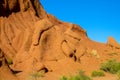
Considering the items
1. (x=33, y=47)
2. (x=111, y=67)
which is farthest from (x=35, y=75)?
(x=111, y=67)

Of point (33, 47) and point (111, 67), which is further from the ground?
point (33, 47)

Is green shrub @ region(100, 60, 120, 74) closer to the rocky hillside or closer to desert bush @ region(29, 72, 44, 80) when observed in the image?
the rocky hillside

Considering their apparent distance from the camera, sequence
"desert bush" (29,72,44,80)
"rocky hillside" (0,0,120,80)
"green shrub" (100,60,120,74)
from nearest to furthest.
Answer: "desert bush" (29,72,44,80) → "rocky hillside" (0,0,120,80) → "green shrub" (100,60,120,74)

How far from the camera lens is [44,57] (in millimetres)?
30922

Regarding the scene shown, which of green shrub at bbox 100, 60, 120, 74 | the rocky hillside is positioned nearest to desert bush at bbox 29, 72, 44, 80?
the rocky hillside

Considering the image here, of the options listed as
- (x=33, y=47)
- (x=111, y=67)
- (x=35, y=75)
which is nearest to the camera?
(x=35, y=75)

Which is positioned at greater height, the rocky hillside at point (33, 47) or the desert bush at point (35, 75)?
the rocky hillside at point (33, 47)

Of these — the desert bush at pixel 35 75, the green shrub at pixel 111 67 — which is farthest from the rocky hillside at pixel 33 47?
the green shrub at pixel 111 67

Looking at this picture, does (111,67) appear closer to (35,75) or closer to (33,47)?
(33,47)

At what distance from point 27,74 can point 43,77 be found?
1326 millimetres

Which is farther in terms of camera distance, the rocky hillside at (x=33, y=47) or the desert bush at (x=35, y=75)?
the rocky hillside at (x=33, y=47)

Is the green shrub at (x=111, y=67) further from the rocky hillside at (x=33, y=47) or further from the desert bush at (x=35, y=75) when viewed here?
the desert bush at (x=35, y=75)

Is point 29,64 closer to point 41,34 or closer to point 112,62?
point 41,34

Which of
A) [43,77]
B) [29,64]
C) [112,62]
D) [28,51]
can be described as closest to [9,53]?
[28,51]
